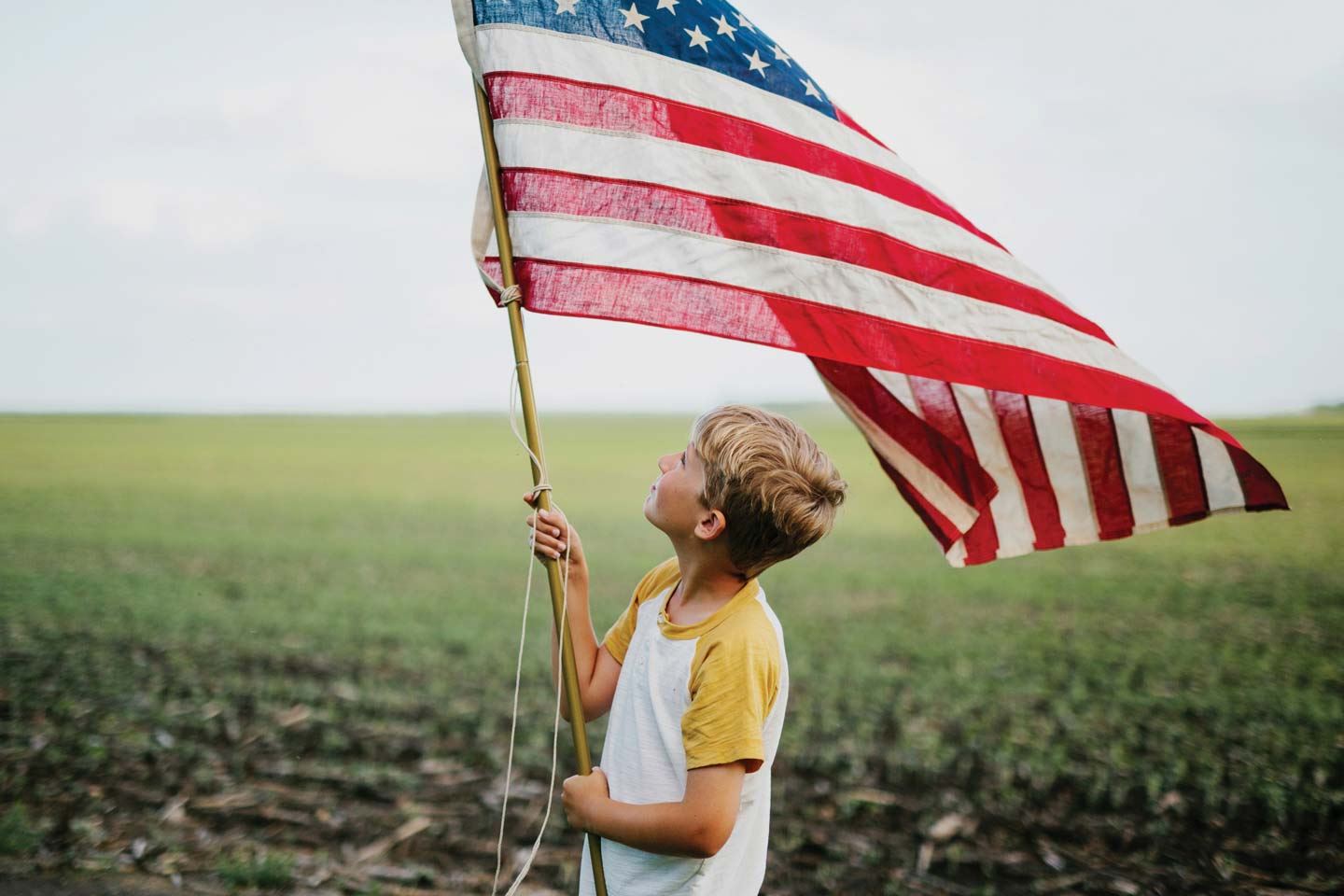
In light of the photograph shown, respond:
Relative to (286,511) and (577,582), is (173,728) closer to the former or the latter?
(577,582)

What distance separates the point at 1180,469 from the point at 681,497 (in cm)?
116

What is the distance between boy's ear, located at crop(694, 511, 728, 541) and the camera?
1616mm

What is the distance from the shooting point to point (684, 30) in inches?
86.1

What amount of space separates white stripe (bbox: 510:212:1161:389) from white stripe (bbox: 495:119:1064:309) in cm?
10

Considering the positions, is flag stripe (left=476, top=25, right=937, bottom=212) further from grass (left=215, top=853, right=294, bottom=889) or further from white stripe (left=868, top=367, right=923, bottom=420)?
grass (left=215, top=853, right=294, bottom=889)

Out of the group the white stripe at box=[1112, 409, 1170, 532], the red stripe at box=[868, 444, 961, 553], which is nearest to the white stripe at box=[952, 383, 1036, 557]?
the red stripe at box=[868, 444, 961, 553]

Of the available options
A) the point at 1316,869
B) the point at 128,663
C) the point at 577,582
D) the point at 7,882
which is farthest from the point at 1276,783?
the point at 128,663

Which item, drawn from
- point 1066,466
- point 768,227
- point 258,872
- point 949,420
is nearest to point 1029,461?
point 1066,466

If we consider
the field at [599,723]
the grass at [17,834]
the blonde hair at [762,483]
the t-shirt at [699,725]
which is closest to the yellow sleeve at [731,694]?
the t-shirt at [699,725]

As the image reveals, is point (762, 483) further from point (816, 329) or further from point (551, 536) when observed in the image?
point (816, 329)

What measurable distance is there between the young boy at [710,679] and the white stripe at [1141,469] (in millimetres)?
882

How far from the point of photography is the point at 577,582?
189 centimetres

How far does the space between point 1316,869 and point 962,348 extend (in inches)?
100

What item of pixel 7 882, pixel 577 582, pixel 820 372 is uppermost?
pixel 820 372
